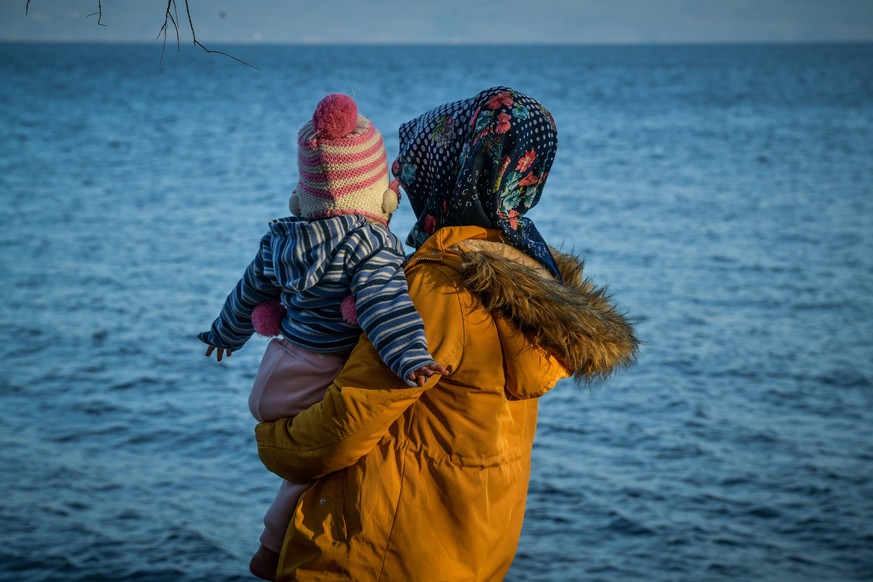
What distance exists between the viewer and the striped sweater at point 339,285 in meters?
2.10

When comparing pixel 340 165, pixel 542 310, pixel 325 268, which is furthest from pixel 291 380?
pixel 542 310

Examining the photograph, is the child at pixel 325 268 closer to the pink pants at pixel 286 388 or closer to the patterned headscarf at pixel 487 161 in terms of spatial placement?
the pink pants at pixel 286 388

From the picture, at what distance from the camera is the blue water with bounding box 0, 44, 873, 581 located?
597 centimetres

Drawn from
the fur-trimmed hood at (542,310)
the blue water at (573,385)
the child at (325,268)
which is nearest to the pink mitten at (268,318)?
the child at (325,268)

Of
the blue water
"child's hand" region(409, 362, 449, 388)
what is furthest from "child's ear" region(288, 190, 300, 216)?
the blue water

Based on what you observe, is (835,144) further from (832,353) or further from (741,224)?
(832,353)

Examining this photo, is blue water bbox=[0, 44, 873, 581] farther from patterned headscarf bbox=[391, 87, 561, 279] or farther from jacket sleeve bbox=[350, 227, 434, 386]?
jacket sleeve bbox=[350, 227, 434, 386]

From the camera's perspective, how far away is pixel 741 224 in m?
16.2

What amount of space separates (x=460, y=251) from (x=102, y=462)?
214 inches

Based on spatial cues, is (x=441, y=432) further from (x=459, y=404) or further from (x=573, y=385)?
(x=573, y=385)

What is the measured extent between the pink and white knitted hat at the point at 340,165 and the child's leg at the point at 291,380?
352mm

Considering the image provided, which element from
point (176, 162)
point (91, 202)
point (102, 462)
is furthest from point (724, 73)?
point (102, 462)

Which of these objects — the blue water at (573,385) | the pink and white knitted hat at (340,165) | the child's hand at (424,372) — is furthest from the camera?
the blue water at (573,385)

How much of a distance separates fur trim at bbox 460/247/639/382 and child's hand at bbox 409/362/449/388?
0.22 m
